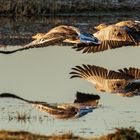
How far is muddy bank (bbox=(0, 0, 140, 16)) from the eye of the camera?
3684 centimetres

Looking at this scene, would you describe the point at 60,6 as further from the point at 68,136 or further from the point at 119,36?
the point at 68,136

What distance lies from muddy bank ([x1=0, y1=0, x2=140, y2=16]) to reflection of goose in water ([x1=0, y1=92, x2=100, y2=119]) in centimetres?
1953

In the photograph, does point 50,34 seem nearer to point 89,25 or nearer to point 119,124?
point 119,124

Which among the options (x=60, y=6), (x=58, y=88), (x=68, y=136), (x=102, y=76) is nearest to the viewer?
(x=68, y=136)

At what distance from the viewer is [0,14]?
3625 cm

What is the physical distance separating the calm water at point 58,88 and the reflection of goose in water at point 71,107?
0.56ft

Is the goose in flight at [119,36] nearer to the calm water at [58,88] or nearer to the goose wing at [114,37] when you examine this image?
the goose wing at [114,37]

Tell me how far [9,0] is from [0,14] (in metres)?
1.83

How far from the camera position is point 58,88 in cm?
1819

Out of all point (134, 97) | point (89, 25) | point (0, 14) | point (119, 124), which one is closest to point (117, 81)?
point (134, 97)

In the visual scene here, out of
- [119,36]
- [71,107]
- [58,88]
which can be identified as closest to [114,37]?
[119,36]

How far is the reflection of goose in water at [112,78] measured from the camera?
714 inches

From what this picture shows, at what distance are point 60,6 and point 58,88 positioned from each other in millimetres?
20544

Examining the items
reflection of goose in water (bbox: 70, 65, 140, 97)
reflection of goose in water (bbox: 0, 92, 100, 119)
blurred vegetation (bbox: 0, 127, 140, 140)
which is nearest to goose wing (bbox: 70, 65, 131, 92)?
reflection of goose in water (bbox: 70, 65, 140, 97)
